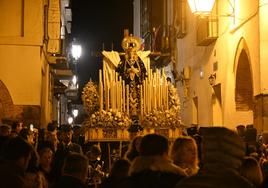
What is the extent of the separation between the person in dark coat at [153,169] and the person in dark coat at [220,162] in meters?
1.64

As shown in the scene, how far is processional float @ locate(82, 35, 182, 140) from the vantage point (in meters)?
15.1

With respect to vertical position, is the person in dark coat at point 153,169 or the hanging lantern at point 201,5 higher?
the hanging lantern at point 201,5

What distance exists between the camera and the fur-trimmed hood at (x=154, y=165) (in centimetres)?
605

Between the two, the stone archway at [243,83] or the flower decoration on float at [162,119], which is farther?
the stone archway at [243,83]

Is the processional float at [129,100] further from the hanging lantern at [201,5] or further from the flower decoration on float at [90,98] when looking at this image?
the hanging lantern at [201,5]

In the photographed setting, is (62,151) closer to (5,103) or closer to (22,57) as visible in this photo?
(5,103)

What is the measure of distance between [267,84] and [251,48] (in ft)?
6.51

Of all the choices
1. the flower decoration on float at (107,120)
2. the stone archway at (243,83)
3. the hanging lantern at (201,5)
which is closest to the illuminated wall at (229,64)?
the stone archway at (243,83)

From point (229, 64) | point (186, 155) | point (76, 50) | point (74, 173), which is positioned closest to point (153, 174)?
point (74, 173)

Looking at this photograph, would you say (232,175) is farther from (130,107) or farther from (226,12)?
(226,12)

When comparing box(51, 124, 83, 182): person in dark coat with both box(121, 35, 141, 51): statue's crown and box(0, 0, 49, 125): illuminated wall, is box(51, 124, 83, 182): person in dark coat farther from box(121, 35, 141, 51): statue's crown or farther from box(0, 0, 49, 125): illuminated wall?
box(0, 0, 49, 125): illuminated wall

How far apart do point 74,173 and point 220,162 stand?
228cm

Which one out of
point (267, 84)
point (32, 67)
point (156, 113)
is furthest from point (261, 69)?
point (32, 67)

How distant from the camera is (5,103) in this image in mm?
21703
